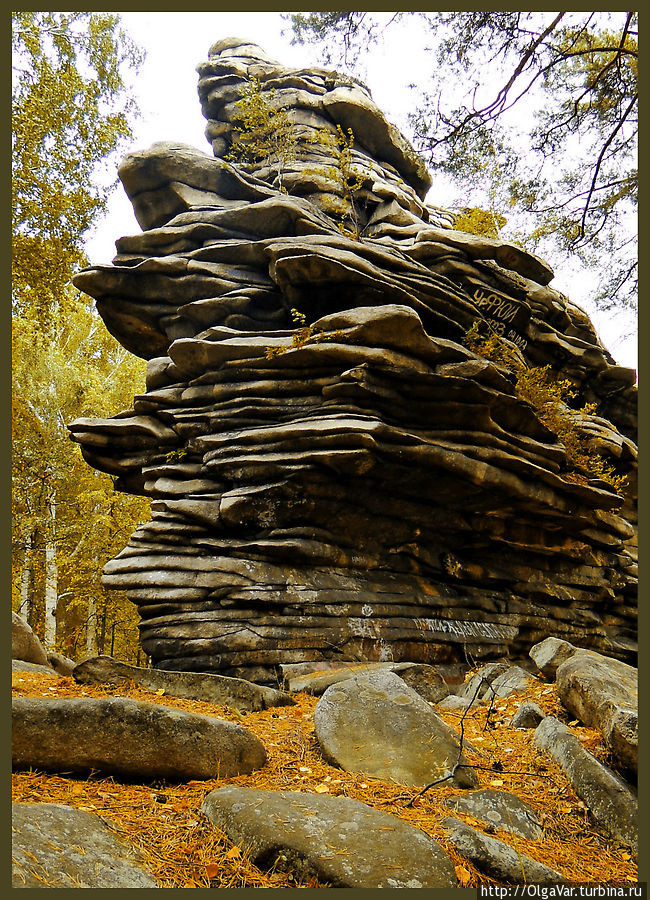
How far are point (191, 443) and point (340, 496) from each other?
2611mm

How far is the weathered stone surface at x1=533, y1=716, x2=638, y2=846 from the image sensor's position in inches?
134

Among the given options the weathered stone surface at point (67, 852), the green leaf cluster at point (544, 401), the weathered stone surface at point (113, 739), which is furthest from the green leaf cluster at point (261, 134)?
the weathered stone surface at point (67, 852)

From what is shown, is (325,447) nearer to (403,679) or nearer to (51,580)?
(403,679)

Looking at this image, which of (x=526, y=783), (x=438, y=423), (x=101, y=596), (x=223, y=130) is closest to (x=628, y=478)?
(x=438, y=423)

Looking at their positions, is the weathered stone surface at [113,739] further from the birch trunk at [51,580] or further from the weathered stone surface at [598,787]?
the birch trunk at [51,580]

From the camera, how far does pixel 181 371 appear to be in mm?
9859

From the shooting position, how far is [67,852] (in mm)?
2395

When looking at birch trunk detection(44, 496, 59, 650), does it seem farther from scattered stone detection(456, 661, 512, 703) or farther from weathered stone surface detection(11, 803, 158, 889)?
weathered stone surface detection(11, 803, 158, 889)

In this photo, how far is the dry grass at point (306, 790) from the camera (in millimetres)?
2645

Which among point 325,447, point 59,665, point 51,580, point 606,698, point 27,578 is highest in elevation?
point 325,447

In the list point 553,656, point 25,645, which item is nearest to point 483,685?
point 553,656

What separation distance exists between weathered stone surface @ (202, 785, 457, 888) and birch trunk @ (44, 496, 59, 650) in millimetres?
14429

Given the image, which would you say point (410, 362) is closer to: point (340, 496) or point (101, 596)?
point (340, 496)

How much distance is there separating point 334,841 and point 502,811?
1.25 metres
